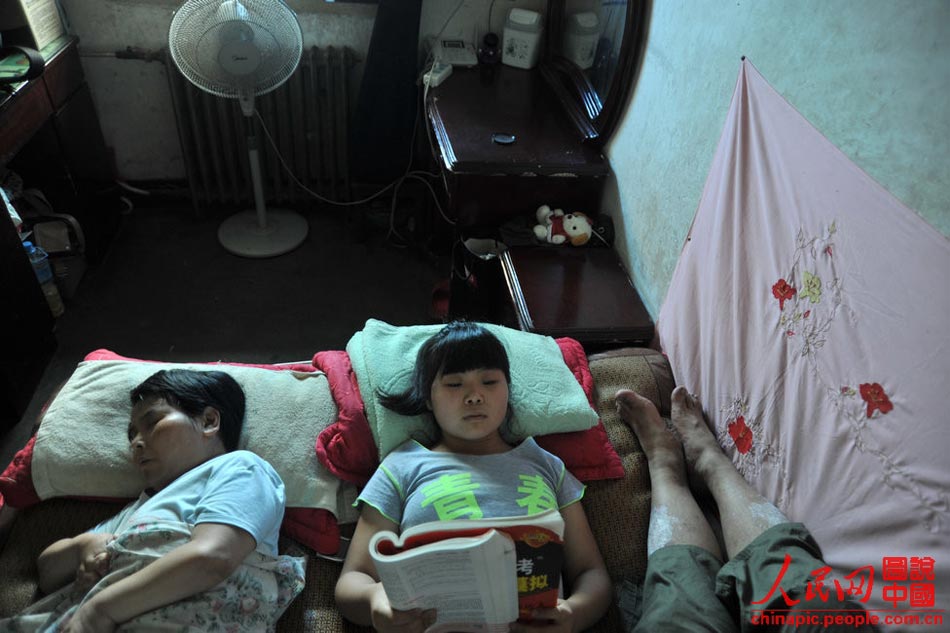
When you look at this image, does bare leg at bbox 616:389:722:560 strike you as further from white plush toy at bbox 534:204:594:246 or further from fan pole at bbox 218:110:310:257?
fan pole at bbox 218:110:310:257

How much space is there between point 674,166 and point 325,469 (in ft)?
4.13

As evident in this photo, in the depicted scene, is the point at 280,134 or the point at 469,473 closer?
the point at 469,473

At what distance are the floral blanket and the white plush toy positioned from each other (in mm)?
1383

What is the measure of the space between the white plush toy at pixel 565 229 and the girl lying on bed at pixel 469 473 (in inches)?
29.7

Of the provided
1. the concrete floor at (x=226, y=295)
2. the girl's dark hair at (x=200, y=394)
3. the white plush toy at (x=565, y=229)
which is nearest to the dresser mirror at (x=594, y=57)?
the white plush toy at (x=565, y=229)

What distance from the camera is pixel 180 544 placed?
46.9 inches

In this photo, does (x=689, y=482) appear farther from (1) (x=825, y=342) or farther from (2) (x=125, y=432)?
(2) (x=125, y=432)

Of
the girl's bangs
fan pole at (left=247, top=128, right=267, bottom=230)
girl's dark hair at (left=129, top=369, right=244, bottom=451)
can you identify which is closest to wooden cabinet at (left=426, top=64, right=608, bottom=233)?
fan pole at (left=247, top=128, right=267, bottom=230)

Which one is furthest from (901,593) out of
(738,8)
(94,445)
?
(94,445)

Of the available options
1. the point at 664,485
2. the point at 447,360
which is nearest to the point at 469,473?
the point at 447,360

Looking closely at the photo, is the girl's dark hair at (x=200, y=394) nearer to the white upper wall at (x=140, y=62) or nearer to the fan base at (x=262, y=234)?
the fan base at (x=262, y=234)

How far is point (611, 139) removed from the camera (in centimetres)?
227

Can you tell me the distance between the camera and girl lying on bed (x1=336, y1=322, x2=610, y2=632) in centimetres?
125

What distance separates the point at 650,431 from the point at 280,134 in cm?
219
